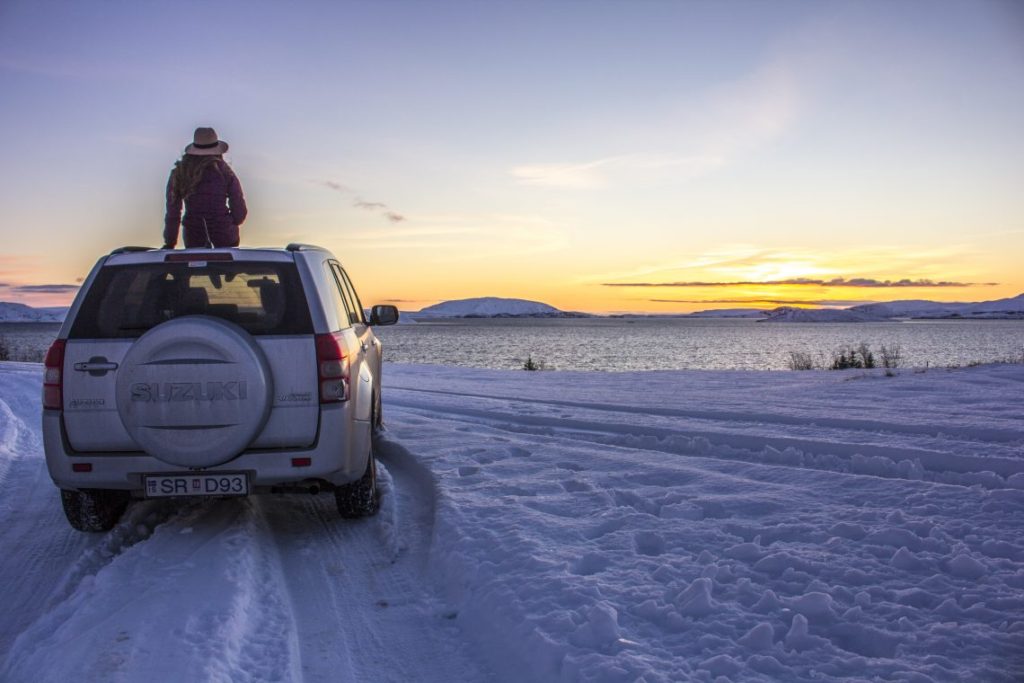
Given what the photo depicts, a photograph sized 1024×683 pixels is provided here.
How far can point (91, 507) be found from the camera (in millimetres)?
4770

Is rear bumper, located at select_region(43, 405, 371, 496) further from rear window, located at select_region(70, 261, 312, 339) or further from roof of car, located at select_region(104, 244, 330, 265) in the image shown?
roof of car, located at select_region(104, 244, 330, 265)

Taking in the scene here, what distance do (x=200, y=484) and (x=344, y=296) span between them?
2.36 m

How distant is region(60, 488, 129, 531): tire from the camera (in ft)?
15.5

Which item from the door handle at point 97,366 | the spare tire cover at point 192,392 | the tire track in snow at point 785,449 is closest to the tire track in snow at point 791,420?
the tire track in snow at point 785,449

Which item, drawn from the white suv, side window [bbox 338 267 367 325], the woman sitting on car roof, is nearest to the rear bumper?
the white suv

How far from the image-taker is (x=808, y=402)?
926 centimetres

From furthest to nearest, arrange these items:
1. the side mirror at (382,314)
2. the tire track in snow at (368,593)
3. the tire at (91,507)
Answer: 1. the side mirror at (382,314)
2. the tire at (91,507)
3. the tire track in snow at (368,593)

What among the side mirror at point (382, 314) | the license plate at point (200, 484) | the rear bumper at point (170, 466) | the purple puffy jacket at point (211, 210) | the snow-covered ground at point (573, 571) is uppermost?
the purple puffy jacket at point (211, 210)

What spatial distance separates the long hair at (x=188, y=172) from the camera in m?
7.09

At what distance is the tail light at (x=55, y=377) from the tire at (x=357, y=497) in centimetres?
185

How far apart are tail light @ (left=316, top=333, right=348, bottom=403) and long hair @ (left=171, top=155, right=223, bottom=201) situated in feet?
12.2

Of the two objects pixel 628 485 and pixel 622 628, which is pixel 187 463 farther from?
pixel 628 485

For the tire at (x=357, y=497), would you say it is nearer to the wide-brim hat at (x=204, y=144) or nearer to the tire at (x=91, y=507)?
the tire at (x=91, y=507)

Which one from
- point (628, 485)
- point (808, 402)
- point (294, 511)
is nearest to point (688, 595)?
point (628, 485)
